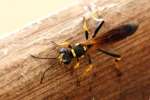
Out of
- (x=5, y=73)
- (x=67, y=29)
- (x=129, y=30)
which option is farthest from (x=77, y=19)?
(x=5, y=73)

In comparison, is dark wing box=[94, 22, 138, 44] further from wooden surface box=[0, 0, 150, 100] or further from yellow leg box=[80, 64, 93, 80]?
yellow leg box=[80, 64, 93, 80]

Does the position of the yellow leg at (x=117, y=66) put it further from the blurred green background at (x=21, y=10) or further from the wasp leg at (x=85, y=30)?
the blurred green background at (x=21, y=10)

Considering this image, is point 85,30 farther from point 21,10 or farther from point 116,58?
point 21,10

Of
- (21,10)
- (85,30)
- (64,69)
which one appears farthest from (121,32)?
(21,10)

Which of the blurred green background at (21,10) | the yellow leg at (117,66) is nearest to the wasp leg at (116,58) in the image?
the yellow leg at (117,66)

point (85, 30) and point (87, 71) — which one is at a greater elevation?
point (85, 30)

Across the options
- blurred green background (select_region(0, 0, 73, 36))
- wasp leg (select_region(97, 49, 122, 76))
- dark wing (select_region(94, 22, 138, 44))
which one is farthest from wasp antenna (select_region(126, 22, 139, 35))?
blurred green background (select_region(0, 0, 73, 36))

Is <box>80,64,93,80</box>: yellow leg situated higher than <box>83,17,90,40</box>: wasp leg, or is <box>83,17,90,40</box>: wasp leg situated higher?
<box>83,17,90,40</box>: wasp leg
